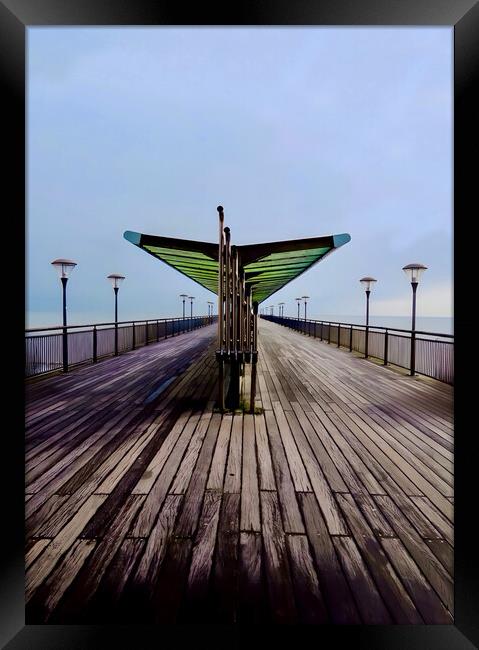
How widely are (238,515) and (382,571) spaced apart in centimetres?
103

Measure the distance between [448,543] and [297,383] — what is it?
4.73 meters

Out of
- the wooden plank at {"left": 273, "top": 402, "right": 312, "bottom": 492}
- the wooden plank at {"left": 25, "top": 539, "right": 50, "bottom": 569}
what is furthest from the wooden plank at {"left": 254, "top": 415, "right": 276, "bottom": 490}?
the wooden plank at {"left": 25, "top": 539, "right": 50, "bottom": 569}

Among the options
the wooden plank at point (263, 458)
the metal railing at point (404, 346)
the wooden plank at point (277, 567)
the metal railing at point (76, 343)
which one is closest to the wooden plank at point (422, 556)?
the wooden plank at point (277, 567)

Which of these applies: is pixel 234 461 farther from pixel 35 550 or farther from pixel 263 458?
pixel 35 550

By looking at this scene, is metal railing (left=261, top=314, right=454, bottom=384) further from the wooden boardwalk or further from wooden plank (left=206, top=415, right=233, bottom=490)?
wooden plank (left=206, top=415, right=233, bottom=490)

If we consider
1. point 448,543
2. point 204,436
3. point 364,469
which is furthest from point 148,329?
point 448,543

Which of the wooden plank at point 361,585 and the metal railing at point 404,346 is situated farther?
the metal railing at point 404,346

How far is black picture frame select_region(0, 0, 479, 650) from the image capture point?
1.51 m

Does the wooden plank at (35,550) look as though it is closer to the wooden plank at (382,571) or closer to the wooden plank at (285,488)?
the wooden plank at (285,488)

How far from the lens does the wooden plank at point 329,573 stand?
63.4 inches
